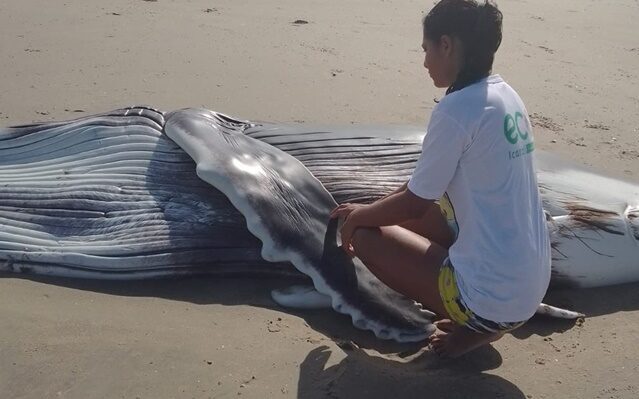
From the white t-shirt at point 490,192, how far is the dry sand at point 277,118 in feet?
1.51

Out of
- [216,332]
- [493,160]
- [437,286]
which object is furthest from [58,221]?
[493,160]

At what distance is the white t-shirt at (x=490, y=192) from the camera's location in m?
3.12

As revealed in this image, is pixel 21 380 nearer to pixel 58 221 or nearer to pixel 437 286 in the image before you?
pixel 58 221

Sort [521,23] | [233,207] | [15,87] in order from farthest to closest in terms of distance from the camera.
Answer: [521,23] → [15,87] → [233,207]

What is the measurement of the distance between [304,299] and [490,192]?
3.84 ft

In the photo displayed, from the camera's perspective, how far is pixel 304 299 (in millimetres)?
3969

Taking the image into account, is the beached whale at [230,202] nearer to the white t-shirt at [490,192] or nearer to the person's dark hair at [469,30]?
the white t-shirt at [490,192]

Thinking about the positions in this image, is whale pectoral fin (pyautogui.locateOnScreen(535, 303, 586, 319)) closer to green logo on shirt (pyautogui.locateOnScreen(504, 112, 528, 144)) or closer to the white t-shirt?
the white t-shirt

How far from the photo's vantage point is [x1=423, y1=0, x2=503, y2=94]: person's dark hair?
3080mm

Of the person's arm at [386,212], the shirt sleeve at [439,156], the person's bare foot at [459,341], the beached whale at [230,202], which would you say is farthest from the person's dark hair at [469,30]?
the beached whale at [230,202]

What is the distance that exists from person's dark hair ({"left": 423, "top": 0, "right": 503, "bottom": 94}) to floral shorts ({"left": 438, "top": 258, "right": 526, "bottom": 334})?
774 mm

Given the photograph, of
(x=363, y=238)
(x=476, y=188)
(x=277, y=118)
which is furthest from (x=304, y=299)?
(x=277, y=118)

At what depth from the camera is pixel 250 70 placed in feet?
24.6

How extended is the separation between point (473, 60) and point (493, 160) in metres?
0.39
